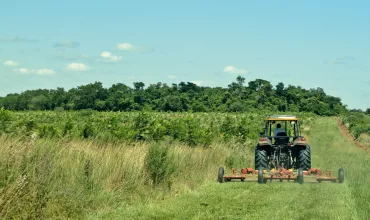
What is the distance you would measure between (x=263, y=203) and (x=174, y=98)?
10808cm

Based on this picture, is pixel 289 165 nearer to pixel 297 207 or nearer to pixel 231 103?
pixel 297 207

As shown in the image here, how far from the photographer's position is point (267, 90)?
144 meters

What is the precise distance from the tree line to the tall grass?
8414 centimetres

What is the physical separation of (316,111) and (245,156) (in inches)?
4837

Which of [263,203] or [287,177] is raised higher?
[287,177]

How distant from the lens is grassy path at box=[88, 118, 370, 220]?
1105cm

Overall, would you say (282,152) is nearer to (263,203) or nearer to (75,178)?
(263,203)

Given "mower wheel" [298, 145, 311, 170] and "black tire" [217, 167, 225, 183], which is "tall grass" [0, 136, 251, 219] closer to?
"black tire" [217, 167, 225, 183]

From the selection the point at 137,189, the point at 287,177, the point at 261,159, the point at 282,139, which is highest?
the point at 282,139

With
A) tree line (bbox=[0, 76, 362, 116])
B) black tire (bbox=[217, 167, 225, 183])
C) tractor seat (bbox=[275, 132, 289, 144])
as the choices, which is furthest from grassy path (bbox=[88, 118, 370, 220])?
tree line (bbox=[0, 76, 362, 116])

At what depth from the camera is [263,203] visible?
41.5 ft

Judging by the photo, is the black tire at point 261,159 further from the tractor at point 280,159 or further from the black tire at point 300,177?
the black tire at point 300,177

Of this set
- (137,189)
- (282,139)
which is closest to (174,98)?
(282,139)

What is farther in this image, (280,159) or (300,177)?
(280,159)
